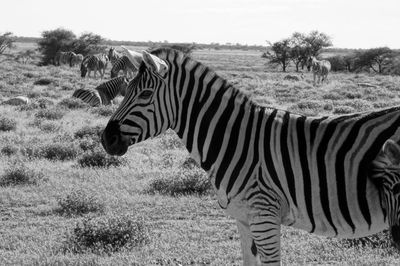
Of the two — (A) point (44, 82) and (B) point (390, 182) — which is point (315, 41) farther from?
(B) point (390, 182)

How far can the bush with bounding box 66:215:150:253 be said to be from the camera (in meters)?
6.79

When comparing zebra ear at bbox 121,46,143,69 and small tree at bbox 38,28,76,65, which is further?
small tree at bbox 38,28,76,65

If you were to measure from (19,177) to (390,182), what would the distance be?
7399mm

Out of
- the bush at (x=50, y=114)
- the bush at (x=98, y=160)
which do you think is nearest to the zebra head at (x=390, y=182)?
the bush at (x=98, y=160)

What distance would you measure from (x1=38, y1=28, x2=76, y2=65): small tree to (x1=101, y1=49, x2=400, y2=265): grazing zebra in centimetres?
6353

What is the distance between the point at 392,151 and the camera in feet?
13.0

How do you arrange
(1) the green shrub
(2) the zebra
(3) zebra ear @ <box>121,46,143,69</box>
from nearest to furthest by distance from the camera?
(3) zebra ear @ <box>121,46,143,69</box>
(1) the green shrub
(2) the zebra

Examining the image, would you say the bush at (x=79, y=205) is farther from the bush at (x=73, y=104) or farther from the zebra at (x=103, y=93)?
the bush at (x=73, y=104)

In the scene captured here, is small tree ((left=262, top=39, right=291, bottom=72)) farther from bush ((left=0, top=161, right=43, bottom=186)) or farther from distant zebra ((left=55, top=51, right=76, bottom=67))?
bush ((left=0, top=161, right=43, bottom=186))

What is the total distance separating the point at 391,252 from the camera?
6465 mm

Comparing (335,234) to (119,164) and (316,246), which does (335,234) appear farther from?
(119,164)

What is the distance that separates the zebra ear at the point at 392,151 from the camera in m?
3.93

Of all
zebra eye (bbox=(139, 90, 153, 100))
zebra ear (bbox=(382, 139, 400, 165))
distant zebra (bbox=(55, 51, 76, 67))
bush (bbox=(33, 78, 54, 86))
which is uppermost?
zebra eye (bbox=(139, 90, 153, 100))

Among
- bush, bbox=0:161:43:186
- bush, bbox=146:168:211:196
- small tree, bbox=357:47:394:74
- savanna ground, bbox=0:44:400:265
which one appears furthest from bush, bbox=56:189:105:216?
small tree, bbox=357:47:394:74
